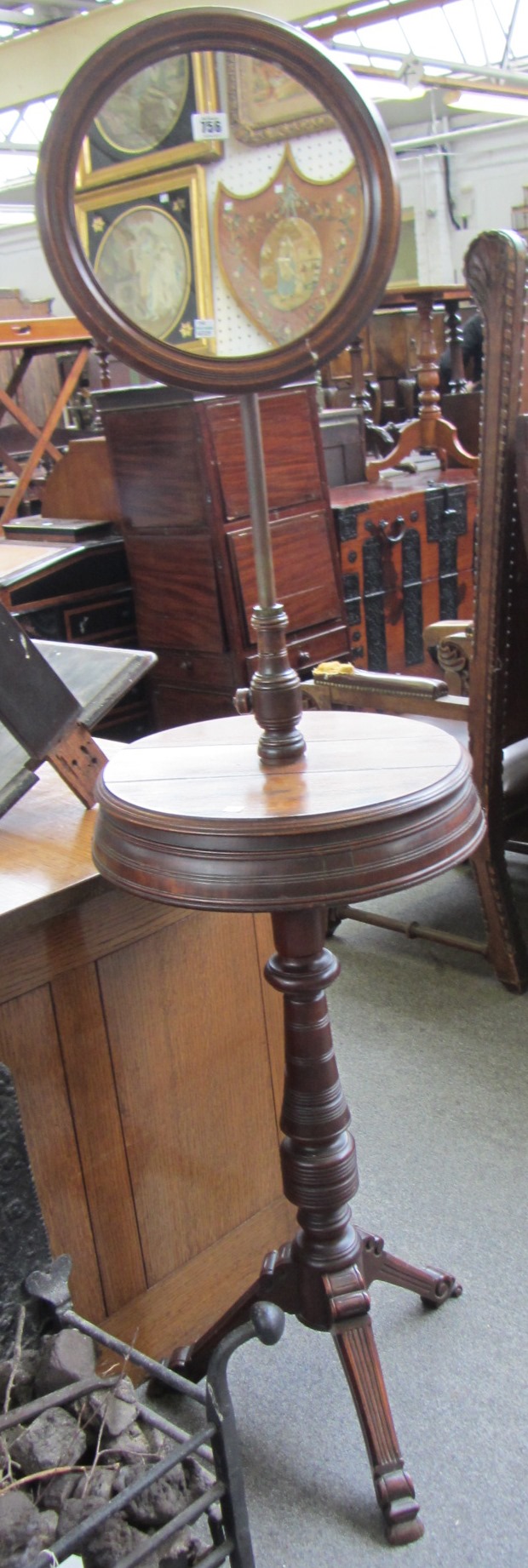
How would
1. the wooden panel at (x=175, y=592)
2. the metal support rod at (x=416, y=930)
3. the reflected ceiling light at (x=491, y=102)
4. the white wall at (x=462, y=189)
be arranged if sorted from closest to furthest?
the metal support rod at (x=416, y=930), the wooden panel at (x=175, y=592), the reflected ceiling light at (x=491, y=102), the white wall at (x=462, y=189)

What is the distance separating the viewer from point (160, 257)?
1.14 m

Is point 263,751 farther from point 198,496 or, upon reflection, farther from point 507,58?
point 507,58

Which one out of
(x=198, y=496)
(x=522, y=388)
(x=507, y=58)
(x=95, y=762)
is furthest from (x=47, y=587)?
(x=507, y=58)

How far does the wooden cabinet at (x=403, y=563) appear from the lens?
3.86 meters

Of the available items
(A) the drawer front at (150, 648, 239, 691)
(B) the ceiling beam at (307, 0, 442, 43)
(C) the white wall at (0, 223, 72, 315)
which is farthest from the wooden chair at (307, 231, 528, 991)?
(C) the white wall at (0, 223, 72, 315)

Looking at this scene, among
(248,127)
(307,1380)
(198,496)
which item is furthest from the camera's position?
(198,496)

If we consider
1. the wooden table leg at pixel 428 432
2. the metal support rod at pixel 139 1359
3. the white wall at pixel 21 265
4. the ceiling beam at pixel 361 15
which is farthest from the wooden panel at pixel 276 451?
the white wall at pixel 21 265

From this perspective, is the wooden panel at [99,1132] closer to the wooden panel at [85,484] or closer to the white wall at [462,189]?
the wooden panel at [85,484]

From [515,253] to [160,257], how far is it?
1308 millimetres

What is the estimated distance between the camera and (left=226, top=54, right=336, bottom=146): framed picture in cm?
108

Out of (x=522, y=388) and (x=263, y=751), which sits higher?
(x=522, y=388)

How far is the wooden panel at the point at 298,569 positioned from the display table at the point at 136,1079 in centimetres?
163

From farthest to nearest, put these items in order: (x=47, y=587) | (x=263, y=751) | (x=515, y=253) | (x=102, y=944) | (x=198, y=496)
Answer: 1. (x=47, y=587)
2. (x=198, y=496)
3. (x=515, y=253)
4. (x=102, y=944)
5. (x=263, y=751)

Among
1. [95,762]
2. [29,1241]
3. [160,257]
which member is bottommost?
[29,1241]
